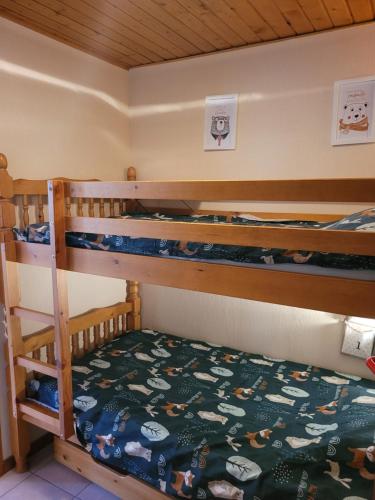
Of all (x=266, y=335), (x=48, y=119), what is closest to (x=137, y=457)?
(x=266, y=335)

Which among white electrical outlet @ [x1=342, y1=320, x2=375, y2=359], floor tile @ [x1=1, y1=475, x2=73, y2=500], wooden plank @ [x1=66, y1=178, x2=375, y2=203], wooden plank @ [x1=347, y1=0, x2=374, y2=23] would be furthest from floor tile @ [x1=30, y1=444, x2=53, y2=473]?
wooden plank @ [x1=347, y1=0, x2=374, y2=23]

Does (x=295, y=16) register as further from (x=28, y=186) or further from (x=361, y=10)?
(x=28, y=186)

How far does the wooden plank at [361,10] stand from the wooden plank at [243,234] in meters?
1.40

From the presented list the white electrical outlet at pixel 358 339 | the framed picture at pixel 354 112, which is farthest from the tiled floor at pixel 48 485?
the framed picture at pixel 354 112

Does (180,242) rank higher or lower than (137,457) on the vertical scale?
higher

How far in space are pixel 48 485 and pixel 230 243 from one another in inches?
70.6

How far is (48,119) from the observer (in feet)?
7.74

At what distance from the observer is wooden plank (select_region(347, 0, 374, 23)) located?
1.86 metres

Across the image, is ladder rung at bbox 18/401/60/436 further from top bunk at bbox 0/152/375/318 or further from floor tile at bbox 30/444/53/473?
top bunk at bbox 0/152/375/318

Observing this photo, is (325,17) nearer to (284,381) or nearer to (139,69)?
(139,69)

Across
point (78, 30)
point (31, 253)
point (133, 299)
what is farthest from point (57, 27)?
point (133, 299)

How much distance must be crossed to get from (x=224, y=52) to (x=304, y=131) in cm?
81

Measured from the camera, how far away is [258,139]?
252cm

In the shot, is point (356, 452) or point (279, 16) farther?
point (279, 16)
